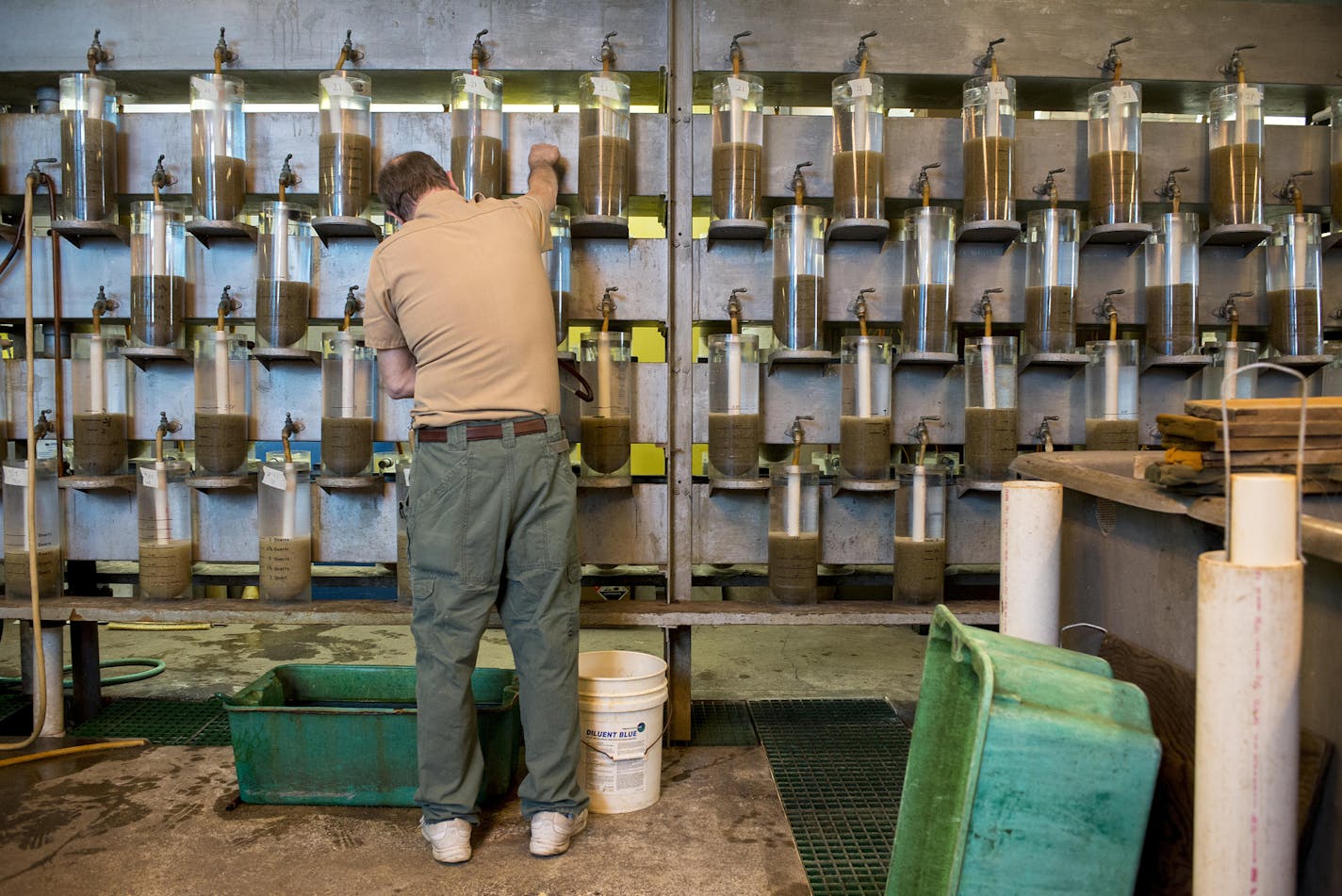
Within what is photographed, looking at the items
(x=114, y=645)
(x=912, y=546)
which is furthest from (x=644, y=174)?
(x=114, y=645)

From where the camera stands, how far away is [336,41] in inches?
137

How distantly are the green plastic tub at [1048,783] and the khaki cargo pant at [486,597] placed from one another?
1.26 meters

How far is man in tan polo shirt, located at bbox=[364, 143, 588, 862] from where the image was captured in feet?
8.09

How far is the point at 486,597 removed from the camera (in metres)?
2.51

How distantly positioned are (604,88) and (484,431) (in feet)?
4.67

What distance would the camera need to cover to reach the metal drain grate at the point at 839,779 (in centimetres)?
250

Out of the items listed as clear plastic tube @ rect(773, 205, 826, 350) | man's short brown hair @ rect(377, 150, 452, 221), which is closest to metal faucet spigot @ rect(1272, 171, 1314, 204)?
clear plastic tube @ rect(773, 205, 826, 350)

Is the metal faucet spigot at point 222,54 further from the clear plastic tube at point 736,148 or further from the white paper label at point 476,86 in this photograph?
the clear plastic tube at point 736,148

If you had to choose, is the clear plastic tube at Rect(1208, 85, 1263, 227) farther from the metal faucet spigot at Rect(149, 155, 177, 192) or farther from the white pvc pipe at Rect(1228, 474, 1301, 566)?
the metal faucet spigot at Rect(149, 155, 177, 192)

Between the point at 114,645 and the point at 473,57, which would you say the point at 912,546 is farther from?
the point at 114,645

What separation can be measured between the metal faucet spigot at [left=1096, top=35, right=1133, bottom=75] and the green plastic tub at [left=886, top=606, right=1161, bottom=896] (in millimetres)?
2657

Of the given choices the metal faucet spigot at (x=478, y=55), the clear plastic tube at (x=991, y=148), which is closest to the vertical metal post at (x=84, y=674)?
the metal faucet spigot at (x=478, y=55)

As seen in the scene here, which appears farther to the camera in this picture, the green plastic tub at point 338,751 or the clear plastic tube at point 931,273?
the clear plastic tube at point 931,273

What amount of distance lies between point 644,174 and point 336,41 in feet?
3.78
